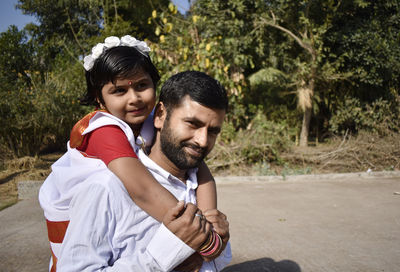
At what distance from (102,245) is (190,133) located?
646 millimetres

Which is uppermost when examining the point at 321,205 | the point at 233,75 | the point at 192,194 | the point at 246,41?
the point at 246,41

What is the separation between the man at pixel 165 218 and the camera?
47.0 inches

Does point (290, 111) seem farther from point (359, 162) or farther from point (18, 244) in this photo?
point (18, 244)

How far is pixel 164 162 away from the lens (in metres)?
1.65

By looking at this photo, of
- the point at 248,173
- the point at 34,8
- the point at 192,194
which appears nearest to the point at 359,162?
the point at 248,173

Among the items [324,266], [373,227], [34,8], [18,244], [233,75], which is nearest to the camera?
[324,266]

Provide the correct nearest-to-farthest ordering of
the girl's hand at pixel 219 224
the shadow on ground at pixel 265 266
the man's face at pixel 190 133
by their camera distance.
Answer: the girl's hand at pixel 219 224
the man's face at pixel 190 133
the shadow on ground at pixel 265 266

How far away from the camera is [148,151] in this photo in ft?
5.86

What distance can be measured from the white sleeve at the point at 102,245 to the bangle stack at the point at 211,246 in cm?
8

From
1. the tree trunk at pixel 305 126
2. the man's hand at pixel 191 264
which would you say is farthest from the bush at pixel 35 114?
the tree trunk at pixel 305 126

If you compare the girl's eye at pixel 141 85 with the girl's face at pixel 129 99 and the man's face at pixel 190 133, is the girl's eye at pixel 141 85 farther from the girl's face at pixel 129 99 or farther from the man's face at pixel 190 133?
the man's face at pixel 190 133

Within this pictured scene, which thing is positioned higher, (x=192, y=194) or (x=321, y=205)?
(x=192, y=194)

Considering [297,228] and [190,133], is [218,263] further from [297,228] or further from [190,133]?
[297,228]

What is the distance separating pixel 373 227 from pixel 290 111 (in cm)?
767
